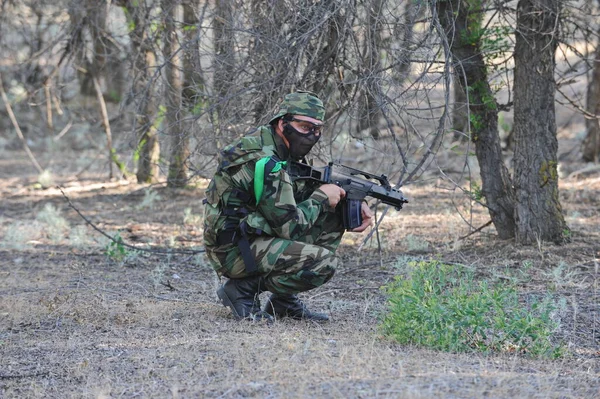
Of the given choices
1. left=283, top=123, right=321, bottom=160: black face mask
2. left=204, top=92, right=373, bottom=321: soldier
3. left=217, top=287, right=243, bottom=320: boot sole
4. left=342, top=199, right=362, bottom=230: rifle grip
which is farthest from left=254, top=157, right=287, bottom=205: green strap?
left=217, top=287, right=243, bottom=320: boot sole

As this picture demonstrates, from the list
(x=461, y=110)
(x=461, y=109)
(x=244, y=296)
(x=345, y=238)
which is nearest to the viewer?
(x=244, y=296)

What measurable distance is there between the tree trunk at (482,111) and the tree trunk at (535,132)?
0.20m

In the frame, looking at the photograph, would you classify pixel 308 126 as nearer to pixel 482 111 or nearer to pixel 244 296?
pixel 244 296

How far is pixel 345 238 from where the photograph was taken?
8398 mm

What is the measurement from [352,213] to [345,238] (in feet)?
10.9

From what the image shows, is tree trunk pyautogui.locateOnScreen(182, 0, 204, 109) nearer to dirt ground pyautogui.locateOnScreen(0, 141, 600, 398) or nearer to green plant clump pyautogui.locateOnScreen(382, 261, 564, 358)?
dirt ground pyautogui.locateOnScreen(0, 141, 600, 398)

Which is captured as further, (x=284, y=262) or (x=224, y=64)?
(x=224, y=64)

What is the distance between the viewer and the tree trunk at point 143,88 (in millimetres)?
→ 7651

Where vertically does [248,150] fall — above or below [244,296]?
above

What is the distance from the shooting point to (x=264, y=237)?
510cm

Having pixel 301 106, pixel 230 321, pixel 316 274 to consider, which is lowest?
pixel 230 321

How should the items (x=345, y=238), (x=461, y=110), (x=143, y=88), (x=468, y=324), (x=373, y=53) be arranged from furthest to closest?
1. (x=461, y=110)
2. (x=345, y=238)
3. (x=143, y=88)
4. (x=373, y=53)
5. (x=468, y=324)

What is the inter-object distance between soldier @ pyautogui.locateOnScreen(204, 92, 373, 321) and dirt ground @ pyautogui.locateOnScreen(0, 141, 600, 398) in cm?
35

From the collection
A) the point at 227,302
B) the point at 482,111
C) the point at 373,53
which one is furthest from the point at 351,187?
the point at 482,111
